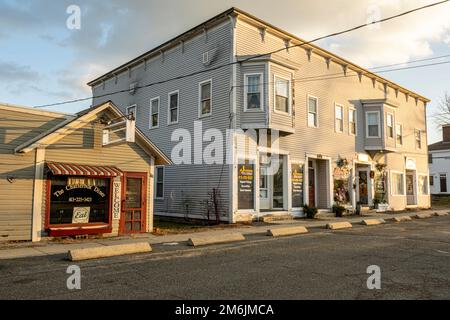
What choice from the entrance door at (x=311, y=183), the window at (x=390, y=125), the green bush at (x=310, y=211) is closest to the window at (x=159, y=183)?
the green bush at (x=310, y=211)

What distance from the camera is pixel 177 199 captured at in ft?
68.5

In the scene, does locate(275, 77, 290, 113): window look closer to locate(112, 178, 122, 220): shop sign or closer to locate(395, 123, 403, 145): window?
locate(112, 178, 122, 220): shop sign

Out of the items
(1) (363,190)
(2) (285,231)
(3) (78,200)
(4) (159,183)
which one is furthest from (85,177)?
(1) (363,190)

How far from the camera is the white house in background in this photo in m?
49.5

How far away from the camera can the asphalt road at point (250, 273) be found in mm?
6281

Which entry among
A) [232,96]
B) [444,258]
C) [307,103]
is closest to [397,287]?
[444,258]

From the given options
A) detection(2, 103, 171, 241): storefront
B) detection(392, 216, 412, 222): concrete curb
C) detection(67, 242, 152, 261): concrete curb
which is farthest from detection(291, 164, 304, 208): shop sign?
detection(67, 242, 152, 261): concrete curb

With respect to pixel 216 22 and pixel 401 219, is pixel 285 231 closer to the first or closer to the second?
pixel 401 219

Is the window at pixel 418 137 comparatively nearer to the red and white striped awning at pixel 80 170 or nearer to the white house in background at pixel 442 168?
the white house in background at pixel 442 168

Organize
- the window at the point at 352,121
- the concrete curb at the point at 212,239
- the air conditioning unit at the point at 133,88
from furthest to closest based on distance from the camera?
the window at the point at 352,121 → the air conditioning unit at the point at 133,88 → the concrete curb at the point at 212,239

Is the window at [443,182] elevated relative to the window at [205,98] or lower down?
lower down

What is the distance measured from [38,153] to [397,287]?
10989 millimetres

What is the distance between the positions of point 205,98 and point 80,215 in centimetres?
932
